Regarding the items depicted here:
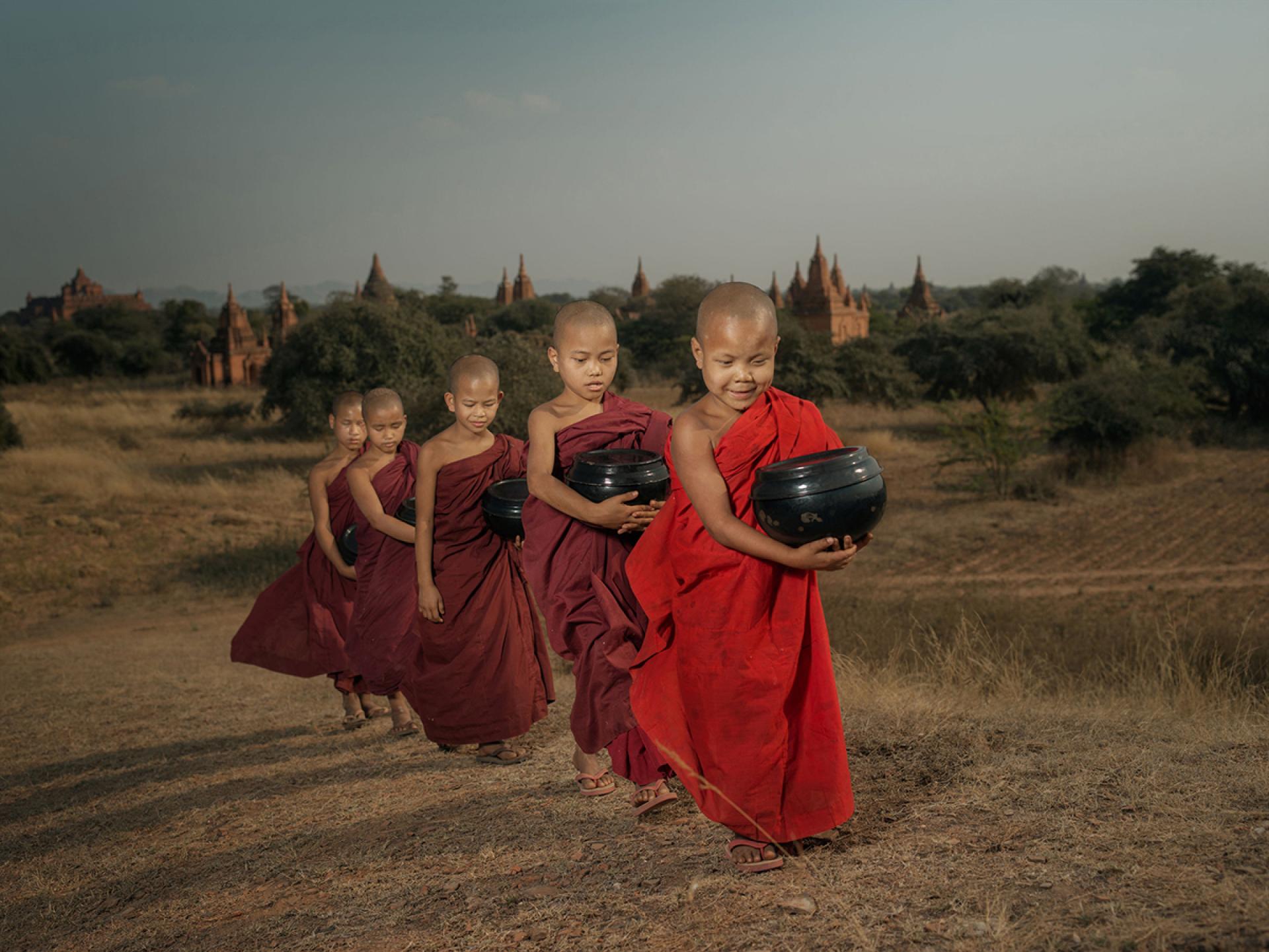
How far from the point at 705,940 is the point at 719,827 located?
77 cm

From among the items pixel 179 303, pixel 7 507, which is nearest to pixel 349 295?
pixel 7 507

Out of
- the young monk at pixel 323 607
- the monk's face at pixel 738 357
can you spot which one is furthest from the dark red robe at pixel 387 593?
the monk's face at pixel 738 357

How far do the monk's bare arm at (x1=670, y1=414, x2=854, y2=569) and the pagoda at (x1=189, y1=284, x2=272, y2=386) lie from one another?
35.9m

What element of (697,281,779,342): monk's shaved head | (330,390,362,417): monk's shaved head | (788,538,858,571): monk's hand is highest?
(697,281,779,342): monk's shaved head

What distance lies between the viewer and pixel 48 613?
11.1 m

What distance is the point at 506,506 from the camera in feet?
13.1

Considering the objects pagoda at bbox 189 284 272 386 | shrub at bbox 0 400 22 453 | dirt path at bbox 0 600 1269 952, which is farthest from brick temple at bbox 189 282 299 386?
dirt path at bbox 0 600 1269 952

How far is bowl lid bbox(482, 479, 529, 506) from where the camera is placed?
4.00 metres

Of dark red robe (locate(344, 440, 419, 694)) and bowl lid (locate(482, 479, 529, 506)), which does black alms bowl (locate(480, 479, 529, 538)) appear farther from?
dark red robe (locate(344, 440, 419, 694))

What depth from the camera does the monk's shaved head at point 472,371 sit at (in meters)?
4.24

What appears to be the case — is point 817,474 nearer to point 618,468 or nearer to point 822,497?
point 822,497

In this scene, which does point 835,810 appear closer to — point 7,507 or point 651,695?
point 651,695

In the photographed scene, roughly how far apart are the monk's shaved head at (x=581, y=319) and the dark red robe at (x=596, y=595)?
1.00 feet

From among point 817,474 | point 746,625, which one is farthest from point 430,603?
point 817,474
